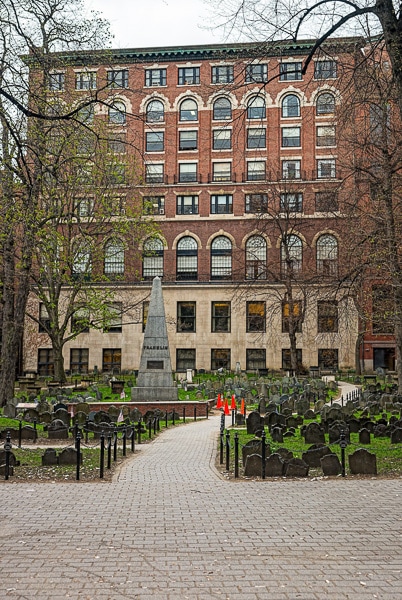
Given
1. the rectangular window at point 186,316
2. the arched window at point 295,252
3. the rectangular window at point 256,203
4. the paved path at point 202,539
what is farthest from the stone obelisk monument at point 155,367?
the rectangular window at point 186,316

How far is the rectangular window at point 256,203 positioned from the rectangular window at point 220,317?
8.42 m

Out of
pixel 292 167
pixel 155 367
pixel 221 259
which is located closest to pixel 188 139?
pixel 292 167

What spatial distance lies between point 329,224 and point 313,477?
137 feet

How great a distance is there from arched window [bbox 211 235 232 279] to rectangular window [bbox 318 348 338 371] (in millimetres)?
10526

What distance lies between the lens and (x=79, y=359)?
175 feet

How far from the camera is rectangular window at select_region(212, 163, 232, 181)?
178ft

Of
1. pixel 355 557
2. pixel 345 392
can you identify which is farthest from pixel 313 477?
pixel 345 392

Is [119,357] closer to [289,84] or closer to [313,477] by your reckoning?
[289,84]

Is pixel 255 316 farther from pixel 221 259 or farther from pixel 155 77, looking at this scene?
pixel 155 77

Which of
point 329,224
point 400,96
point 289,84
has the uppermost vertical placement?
point 289,84

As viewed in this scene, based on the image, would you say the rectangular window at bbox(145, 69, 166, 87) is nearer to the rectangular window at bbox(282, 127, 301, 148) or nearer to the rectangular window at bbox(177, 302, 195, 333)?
the rectangular window at bbox(282, 127, 301, 148)

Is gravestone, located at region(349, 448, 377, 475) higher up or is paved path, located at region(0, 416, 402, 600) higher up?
gravestone, located at region(349, 448, 377, 475)

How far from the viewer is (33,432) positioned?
17.7 metres

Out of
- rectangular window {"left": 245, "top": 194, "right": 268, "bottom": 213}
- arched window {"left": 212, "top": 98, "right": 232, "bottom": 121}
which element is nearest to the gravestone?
rectangular window {"left": 245, "top": 194, "right": 268, "bottom": 213}
